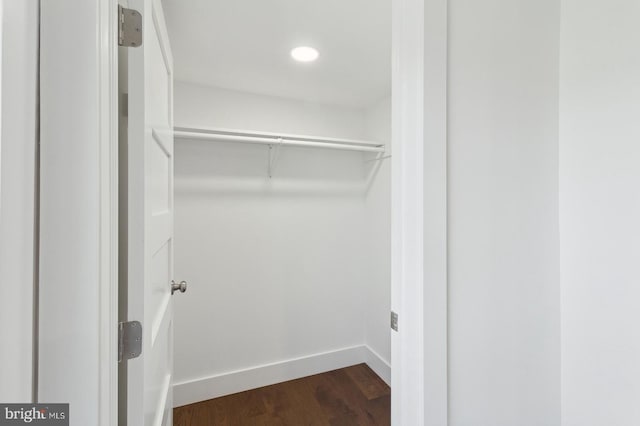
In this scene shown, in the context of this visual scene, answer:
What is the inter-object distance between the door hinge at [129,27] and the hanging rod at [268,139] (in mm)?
1124

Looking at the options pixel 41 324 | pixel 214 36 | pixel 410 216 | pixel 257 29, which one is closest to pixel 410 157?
pixel 410 216

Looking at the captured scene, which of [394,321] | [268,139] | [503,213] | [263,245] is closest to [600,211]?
[503,213]

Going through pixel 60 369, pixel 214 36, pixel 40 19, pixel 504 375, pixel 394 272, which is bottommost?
pixel 504 375

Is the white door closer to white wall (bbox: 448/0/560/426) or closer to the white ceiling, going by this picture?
the white ceiling

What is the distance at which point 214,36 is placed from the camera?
143 cm

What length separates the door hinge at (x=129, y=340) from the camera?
2.13 feet

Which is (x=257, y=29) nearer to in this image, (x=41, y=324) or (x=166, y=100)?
(x=166, y=100)

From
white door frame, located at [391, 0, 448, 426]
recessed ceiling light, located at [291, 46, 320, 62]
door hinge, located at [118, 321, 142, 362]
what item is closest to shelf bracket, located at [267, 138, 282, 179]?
recessed ceiling light, located at [291, 46, 320, 62]

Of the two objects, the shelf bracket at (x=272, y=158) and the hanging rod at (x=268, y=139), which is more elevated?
the hanging rod at (x=268, y=139)

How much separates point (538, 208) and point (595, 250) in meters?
0.21

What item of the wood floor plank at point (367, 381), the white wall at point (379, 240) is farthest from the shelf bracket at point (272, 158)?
the wood floor plank at point (367, 381)

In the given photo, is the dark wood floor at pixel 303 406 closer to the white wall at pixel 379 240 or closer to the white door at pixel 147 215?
the white wall at pixel 379 240

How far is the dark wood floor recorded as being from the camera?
1.80m

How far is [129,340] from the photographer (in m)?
0.66
